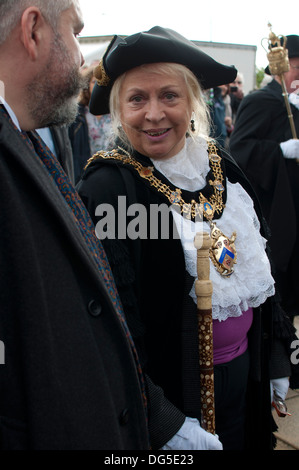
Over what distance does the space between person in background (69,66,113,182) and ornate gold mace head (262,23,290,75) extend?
1669 mm

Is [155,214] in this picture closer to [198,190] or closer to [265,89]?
[198,190]

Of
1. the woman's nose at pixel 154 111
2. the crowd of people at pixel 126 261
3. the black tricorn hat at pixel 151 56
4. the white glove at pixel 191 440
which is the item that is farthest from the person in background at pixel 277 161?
the white glove at pixel 191 440

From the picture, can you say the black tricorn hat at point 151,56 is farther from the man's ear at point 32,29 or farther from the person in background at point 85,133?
the person in background at point 85,133

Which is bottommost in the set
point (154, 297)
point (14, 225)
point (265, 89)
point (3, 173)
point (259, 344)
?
point (259, 344)

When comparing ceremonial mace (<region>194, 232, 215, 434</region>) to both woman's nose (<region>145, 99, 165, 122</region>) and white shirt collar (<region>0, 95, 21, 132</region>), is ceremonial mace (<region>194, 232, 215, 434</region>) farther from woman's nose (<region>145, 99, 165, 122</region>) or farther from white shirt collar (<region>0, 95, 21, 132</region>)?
white shirt collar (<region>0, 95, 21, 132</region>)

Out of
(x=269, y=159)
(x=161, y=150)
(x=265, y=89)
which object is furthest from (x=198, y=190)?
(x=265, y=89)

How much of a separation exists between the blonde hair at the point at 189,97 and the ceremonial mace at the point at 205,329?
55 cm

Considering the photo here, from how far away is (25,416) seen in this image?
90cm

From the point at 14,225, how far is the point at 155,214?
733mm

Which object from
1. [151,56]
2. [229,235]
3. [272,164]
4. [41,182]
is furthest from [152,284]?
[272,164]

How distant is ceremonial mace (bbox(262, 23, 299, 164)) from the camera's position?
3.76 metres

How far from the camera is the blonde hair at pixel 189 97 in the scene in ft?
5.37

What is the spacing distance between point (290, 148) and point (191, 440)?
117 inches

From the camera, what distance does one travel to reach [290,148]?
149 inches
